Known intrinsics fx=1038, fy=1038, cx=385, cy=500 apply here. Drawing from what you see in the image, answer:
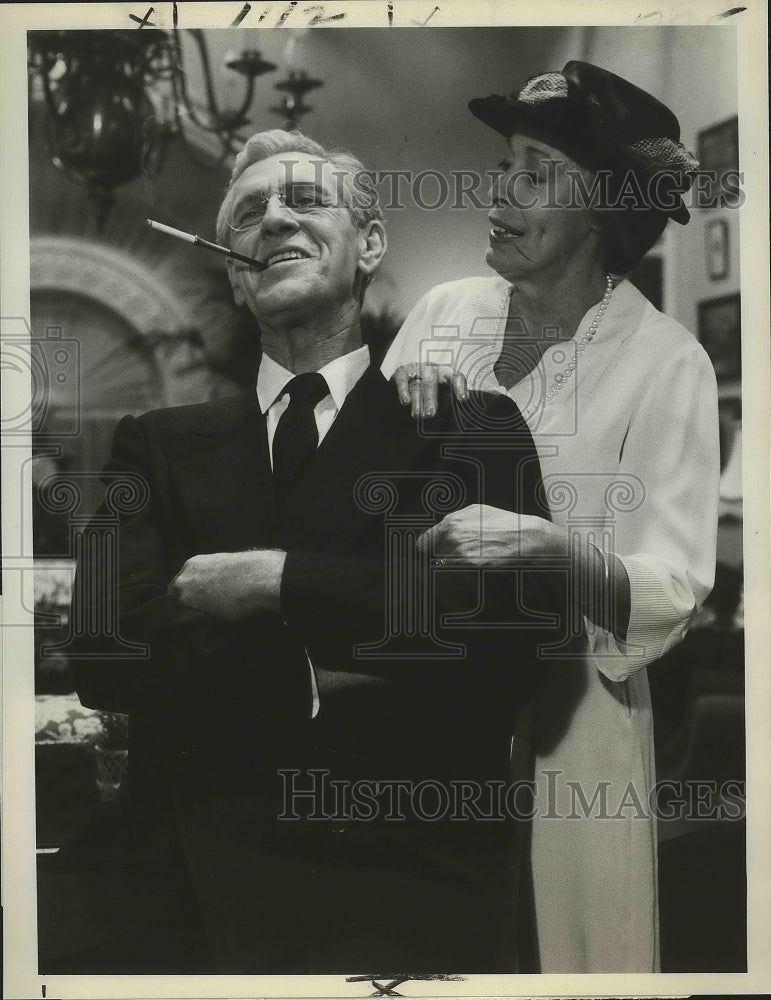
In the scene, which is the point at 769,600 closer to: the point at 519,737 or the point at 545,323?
the point at 519,737

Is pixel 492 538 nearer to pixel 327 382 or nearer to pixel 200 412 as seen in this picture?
pixel 327 382

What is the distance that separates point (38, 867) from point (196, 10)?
6.28ft

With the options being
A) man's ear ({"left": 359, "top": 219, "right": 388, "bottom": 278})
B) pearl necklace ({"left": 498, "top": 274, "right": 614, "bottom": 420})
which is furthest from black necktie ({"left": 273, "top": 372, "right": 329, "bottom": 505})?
pearl necklace ({"left": 498, "top": 274, "right": 614, "bottom": 420})

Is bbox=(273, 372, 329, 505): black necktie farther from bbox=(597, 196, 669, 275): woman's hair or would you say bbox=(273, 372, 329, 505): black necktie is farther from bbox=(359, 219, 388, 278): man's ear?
bbox=(597, 196, 669, 275): woman's hair

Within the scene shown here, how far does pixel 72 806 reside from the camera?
2270 mm

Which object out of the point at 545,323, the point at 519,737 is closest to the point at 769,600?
the point at 519,737

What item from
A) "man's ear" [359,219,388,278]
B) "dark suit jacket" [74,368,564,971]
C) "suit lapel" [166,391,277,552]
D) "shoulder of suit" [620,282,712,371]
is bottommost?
"dark suit jacket" [74,368,564,971]

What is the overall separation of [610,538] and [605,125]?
0.89 metres

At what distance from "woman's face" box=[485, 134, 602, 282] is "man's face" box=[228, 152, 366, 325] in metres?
0.31

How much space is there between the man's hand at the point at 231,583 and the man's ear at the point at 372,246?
639 millimetres

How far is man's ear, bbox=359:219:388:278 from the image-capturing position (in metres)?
2.23

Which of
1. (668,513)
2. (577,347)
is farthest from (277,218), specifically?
(668,513)

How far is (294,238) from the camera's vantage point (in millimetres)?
2232

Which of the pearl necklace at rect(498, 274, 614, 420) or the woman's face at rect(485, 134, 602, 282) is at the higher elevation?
the woman's face at rect(485, 134, 602, 282)
